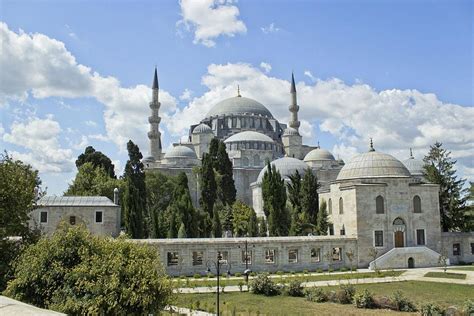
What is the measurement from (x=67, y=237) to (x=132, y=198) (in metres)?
18.8

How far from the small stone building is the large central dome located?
46.1 m

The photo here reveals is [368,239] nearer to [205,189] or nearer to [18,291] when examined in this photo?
[205,189]

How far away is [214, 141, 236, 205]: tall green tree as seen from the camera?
130ft

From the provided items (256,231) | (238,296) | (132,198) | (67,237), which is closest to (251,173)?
(256,231)

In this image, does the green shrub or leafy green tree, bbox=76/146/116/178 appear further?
leafy green tree, bbox=76/146/116/178

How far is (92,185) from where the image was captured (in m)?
39.1

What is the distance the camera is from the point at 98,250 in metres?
11.7

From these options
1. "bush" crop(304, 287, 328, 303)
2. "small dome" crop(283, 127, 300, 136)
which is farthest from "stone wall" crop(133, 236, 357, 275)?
"small dome" crop(283, 127, 300, 136)

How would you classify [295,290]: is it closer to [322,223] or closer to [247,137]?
[322,223]

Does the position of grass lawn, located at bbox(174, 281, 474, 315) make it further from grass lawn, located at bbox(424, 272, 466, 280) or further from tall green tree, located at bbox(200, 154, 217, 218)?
tall green tree, located at bbox(200, 154, 217, 218)

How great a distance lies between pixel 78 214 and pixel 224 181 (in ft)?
50.6

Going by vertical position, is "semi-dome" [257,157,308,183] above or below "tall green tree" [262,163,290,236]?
above

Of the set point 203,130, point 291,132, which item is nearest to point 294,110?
point 291,132

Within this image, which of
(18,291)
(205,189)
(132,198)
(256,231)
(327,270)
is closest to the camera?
(18,291)
